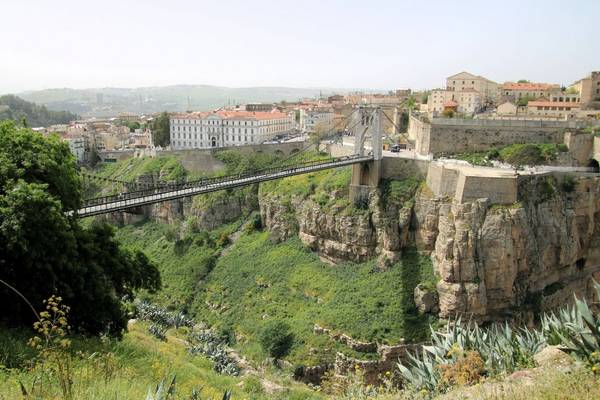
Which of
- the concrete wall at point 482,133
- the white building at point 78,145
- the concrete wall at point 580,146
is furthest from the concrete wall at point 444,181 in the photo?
the white building at point 78,145

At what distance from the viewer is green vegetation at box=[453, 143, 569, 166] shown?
23344 millimetres

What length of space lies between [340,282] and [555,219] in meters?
9.05

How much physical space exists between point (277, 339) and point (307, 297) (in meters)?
2.90

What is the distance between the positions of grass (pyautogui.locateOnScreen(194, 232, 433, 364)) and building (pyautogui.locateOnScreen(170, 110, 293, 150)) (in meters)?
19.6

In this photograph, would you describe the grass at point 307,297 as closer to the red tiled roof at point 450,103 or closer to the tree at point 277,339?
the tree at point 277,339

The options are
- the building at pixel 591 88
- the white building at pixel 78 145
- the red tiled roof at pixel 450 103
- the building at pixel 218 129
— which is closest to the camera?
the building at pixel 591 88

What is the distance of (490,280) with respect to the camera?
19000 millimetres

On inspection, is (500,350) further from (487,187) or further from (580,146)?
(580,146)

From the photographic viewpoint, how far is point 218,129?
44500 millimetres

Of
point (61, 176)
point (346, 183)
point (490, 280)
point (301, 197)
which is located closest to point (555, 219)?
point (490, 280)

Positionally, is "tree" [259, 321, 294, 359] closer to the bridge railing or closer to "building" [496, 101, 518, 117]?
the bridge railing

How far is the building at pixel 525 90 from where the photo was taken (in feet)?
145

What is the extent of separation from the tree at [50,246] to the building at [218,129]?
32.1 metres

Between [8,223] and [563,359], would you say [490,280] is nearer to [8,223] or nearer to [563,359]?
[563,359]
